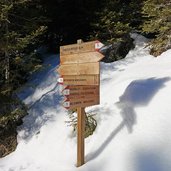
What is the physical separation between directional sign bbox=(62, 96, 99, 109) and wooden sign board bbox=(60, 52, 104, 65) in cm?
81

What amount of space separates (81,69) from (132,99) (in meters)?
1.66

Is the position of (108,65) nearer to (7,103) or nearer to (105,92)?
(105,92)

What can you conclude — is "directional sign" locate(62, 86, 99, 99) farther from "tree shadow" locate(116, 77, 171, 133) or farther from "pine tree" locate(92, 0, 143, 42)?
"pine tree" locate(92, 0, 143, 42)

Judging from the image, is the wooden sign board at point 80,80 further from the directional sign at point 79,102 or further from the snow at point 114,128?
the snow at point 114,128

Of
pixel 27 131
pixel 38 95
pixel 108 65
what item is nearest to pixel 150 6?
pixel 108 65

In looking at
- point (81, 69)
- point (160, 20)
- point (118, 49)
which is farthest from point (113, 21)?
point (81, 69)

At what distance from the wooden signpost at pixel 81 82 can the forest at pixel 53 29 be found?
3377 mm

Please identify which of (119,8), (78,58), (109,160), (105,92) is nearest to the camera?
(109,160)

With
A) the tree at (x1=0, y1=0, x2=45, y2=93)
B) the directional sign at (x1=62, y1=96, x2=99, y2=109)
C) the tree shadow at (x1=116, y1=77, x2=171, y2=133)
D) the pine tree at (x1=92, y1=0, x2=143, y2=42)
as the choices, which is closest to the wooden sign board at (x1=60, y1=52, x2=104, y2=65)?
the directional sign at (x1=62, y1=96, x2=99, y2=109)

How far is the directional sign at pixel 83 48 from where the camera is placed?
25.5ft

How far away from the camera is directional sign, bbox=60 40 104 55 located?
776 cm

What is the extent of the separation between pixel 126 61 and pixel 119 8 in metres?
2.44

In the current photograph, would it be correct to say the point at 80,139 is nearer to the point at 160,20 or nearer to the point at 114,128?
the point at 114,128

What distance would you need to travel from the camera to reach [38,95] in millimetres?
13086
